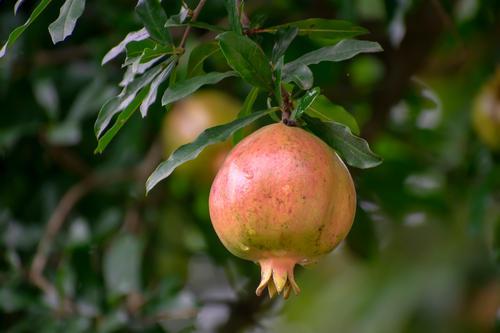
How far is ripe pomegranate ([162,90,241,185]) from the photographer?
208 cm

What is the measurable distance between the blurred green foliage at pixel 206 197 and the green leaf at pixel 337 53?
873 mm

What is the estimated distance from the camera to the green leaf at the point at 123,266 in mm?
2066

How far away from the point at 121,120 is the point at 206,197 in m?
1.09

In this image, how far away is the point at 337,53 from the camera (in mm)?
1183

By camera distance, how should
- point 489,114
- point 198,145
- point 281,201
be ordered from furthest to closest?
point 489,114, point 198,145, point 281,201

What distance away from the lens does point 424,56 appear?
2.33 m

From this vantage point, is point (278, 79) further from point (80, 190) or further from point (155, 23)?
point (80, 190)

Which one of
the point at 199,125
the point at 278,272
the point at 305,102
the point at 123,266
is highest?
the point at 305,102

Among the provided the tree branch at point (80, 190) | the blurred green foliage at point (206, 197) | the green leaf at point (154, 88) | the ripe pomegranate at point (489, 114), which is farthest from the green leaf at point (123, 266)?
the green leaf at point (154, 88)

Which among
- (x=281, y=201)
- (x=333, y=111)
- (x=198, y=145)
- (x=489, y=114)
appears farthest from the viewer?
(x=489, y=114)

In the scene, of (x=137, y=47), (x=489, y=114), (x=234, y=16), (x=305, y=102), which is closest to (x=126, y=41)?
(x=137, y=47)

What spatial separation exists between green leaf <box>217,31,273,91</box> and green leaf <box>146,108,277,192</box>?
Answer: 0.15 feet

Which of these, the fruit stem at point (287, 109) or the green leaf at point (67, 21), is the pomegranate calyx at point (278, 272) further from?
the green leaf at point (67, 21)

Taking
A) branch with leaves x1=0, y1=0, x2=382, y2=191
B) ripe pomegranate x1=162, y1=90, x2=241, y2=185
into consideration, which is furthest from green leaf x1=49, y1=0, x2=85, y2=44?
ripe pomegranate x1=162, y1=90, x2=241, y2=185
